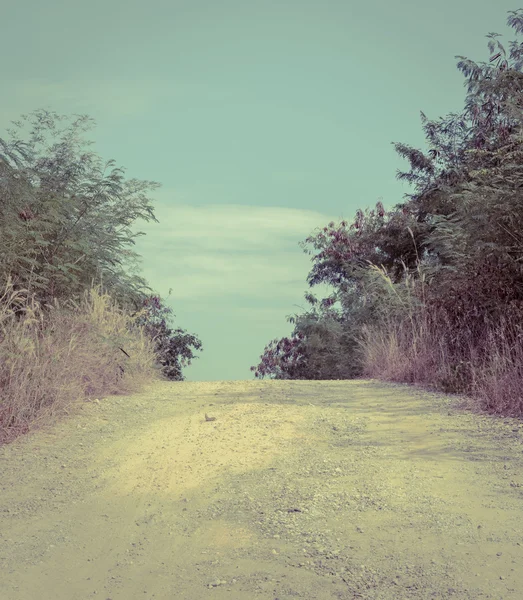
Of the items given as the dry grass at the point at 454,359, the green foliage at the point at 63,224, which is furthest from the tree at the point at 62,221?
Result: the dry grass at the point at 454,359

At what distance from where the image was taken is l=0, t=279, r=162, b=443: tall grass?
738cm

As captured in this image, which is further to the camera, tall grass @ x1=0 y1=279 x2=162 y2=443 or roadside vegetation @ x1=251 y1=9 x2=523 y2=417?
roadside vegetation @ x1=251 y1=9 x2=523 y2=417

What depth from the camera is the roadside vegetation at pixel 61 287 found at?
779cm

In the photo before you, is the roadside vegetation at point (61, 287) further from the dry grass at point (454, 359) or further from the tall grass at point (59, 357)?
the dry grass at point (454, 359)

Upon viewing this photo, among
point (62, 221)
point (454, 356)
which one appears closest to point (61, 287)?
point (62, 221)

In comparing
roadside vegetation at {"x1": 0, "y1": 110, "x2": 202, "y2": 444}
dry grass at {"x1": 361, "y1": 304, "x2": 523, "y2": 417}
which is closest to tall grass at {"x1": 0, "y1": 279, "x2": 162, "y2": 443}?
roadside vegetation at {"x1": 0, "y1": 110, "x2": 202, "y2": 444}

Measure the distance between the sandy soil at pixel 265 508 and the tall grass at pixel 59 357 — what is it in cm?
36

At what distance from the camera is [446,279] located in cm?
1234

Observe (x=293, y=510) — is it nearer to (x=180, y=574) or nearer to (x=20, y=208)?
(x=180, y=574)

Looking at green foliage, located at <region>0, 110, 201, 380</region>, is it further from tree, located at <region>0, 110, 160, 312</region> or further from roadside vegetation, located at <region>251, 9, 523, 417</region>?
roadside vegetation, located at <region>251, 9, 523, 417</region>

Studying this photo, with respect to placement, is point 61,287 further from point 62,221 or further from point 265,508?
point 265,508

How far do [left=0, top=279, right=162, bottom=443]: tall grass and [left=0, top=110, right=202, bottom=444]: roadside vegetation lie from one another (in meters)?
0.01

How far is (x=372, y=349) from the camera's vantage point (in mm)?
14320

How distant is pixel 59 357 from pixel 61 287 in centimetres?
289
